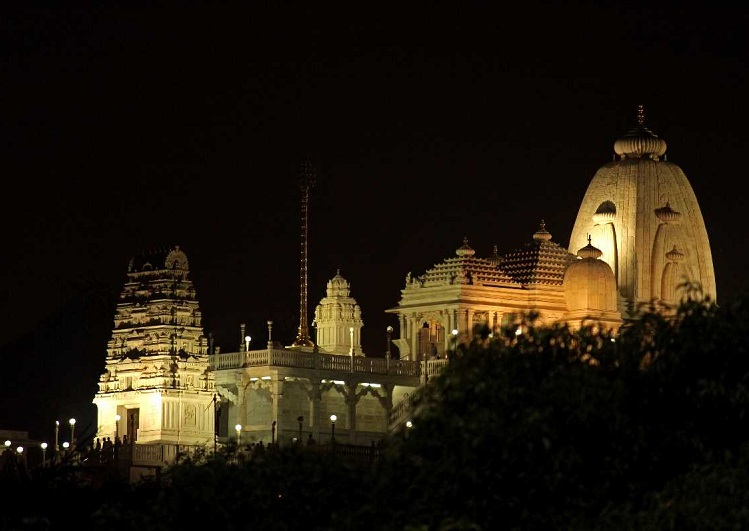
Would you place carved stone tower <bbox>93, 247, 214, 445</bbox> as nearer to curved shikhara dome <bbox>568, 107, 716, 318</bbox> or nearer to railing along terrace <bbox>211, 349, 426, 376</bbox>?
railing along terrace <bbox>211, 349, 426, 376</bbox>

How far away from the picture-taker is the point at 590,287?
99062 mm

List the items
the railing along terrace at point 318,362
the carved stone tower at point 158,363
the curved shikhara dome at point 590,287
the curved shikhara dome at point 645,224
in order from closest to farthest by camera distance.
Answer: the carved stone tower at point 158,363
the railing along terrace at point 318,362
the curved shikhara dome at point 590,287
the curved shikhara dome at point 645,224

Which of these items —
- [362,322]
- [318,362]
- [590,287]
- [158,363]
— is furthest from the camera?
[362,322]

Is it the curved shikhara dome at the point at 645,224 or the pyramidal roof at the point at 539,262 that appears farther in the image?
the curved shikhara dome at the point at 645,224

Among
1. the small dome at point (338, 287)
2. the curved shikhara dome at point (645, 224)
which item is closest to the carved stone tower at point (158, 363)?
the small dome at point (338, 287)

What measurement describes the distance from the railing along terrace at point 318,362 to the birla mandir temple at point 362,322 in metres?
0.05

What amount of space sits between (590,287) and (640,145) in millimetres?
11171

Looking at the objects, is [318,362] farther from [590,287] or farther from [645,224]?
[645,224]

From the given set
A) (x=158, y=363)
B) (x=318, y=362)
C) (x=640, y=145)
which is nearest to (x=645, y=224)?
(x=640, y=145)

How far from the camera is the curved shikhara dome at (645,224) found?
346 feet

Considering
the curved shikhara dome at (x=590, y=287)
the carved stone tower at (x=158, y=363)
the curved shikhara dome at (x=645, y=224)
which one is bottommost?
the carved stone tower at (x=158, y=363)

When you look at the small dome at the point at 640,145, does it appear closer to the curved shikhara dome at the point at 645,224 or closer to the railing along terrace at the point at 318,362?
the curved shikhara dome at the point at 645,224

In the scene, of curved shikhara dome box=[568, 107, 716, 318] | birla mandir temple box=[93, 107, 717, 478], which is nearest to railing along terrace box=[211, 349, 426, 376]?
birla mandir temple box=[93, 107, 717, 478]

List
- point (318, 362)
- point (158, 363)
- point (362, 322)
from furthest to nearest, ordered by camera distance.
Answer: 1. point (362, 322)
2. point (318, 362)
3. point (158, 363)
